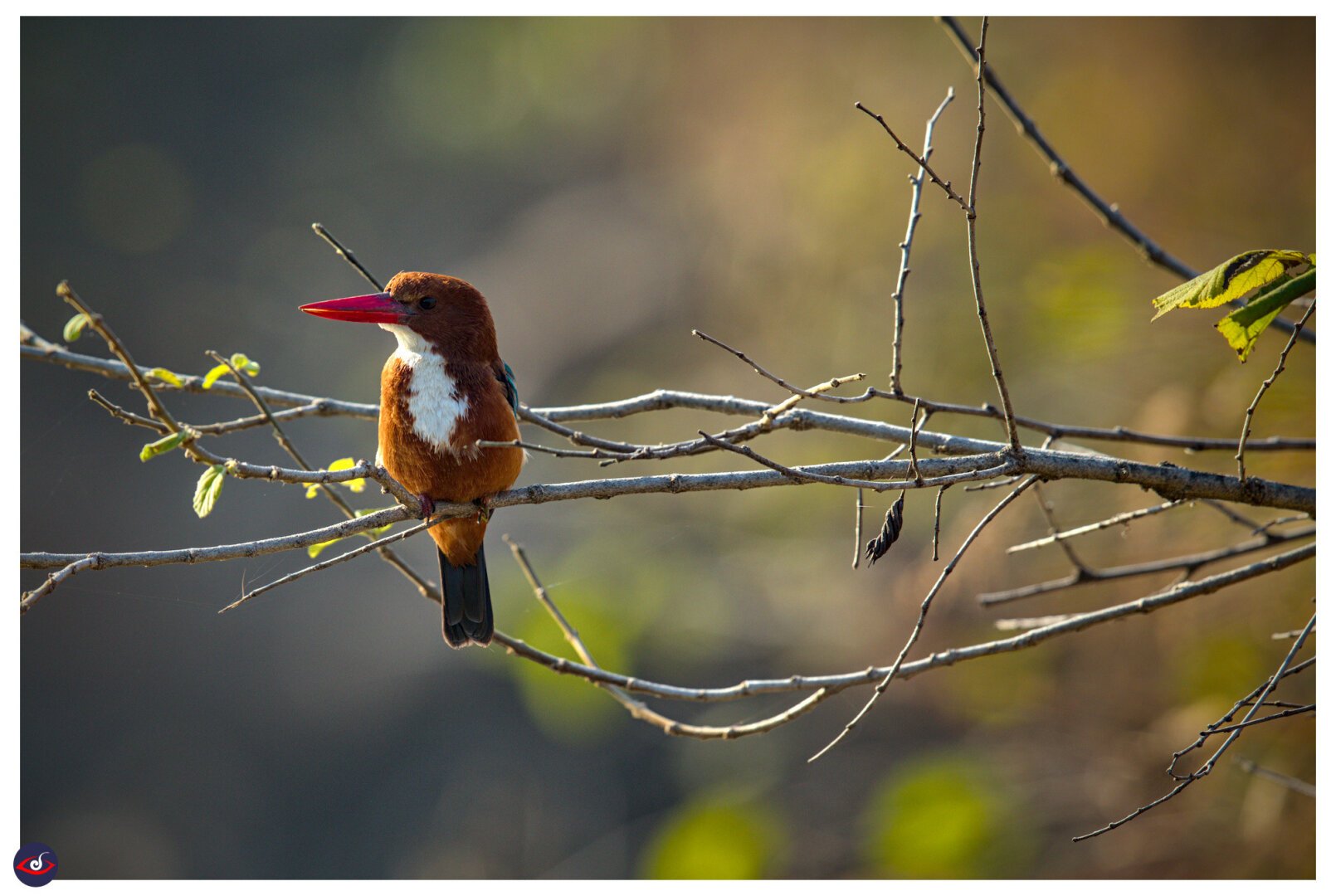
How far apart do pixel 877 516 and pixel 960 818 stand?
1.14 m

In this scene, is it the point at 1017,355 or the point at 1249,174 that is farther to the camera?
the point at 1017,355

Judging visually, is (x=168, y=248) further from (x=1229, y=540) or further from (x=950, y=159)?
(x=1229, y=540)

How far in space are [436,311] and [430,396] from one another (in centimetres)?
19

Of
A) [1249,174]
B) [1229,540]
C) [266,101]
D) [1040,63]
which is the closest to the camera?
[1229,540]

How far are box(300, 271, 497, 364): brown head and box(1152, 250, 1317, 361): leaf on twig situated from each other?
1.30m

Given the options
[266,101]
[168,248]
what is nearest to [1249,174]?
[168,248]

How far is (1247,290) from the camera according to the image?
1.40 metres

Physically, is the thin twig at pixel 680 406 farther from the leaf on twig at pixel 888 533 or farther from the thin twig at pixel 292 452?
the leaf on twig at pixel 888 533

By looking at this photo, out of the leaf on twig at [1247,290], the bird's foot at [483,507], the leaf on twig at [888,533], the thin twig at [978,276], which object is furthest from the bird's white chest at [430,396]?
the leaf on twig at [1247,290]

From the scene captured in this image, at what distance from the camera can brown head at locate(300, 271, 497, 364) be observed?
2068 mm

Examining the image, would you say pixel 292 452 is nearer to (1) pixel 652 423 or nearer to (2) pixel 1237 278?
(2) pixel 1237 278

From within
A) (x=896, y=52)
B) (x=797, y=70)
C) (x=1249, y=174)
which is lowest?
(x=1249, y=174)

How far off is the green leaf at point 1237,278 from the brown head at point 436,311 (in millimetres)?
1290

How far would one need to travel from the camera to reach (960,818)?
144 inches
